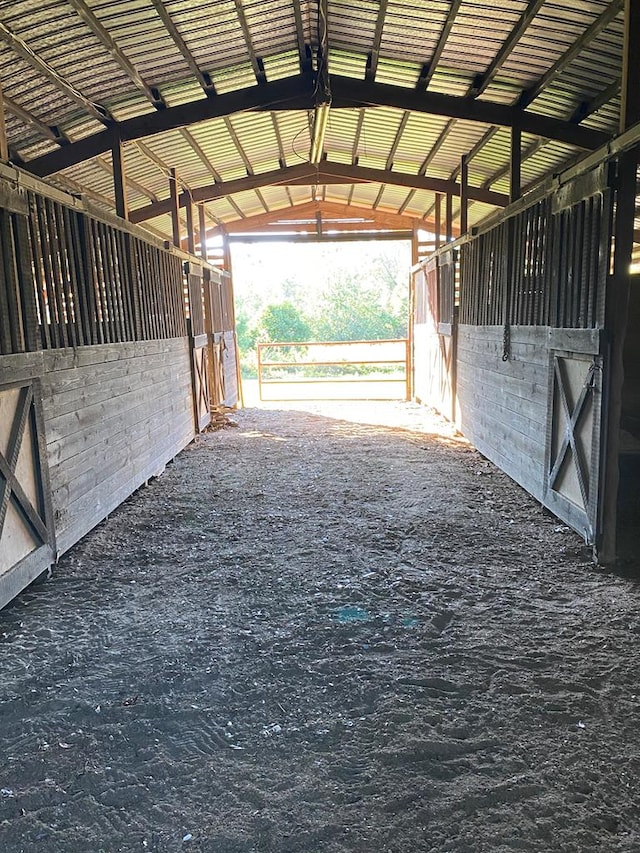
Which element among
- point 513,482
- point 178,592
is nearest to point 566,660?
point 178,592

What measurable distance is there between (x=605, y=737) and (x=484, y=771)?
59cm

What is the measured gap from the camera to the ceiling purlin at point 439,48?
18.0 feet

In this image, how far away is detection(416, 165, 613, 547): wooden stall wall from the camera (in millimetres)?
4453

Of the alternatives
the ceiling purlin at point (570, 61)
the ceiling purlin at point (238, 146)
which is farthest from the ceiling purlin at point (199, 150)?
the ceiling purlin at point (570, 61)

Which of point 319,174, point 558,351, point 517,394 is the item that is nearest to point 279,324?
point 319,174

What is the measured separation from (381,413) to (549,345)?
7.69 m

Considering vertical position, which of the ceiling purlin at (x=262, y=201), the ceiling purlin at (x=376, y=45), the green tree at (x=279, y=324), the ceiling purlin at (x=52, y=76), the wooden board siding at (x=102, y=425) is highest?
the ceiling purlin at (x=376, y=45)

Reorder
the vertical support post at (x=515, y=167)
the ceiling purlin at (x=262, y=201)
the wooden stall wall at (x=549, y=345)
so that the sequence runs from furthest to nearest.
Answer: the ceiling purlin at (x=262, y=201), the vertical support post at (x=515, y=167), the wooden stall wall at (x=549, y=345)

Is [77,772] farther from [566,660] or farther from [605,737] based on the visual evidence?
[566,660]

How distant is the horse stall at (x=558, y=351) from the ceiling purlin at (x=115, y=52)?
4099mm

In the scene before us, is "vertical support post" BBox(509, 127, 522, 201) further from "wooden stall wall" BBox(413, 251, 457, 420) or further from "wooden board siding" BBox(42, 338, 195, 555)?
"wooden board siding" BBox(42, 338, 195, 555)

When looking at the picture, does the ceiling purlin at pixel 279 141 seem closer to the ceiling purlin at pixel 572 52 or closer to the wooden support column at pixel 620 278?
the ceiling purlin at pixel 572 52

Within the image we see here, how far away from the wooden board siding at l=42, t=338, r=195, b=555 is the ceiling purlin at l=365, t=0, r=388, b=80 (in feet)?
13.5

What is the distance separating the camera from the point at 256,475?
7.47 metres
